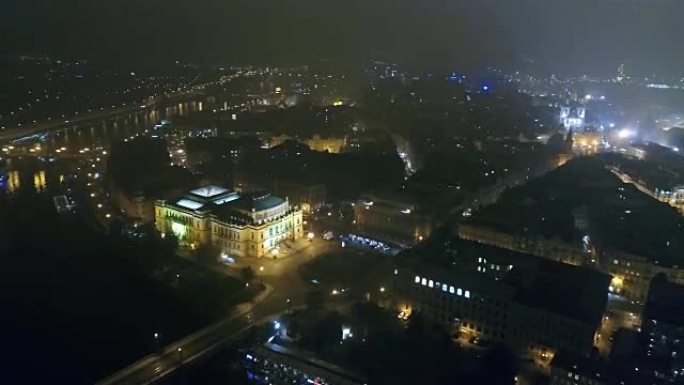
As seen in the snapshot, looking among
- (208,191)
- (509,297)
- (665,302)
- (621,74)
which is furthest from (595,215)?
(621,74)

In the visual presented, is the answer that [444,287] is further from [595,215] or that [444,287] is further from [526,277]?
[595,215]

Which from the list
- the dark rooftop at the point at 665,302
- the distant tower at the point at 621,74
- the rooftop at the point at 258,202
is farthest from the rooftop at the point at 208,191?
the distant tower at the point at 621,74

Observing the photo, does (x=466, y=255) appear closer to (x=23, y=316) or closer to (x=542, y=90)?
(x=23, y=316)

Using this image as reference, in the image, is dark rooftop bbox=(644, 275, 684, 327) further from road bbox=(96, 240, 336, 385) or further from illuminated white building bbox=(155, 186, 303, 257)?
illuminated white building bbox=(155, 186, 303, 257)

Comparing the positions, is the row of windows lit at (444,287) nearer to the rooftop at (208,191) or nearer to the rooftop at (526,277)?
the rooftop at (526,277)

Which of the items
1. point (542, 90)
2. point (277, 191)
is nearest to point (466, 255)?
point (277, 191)
